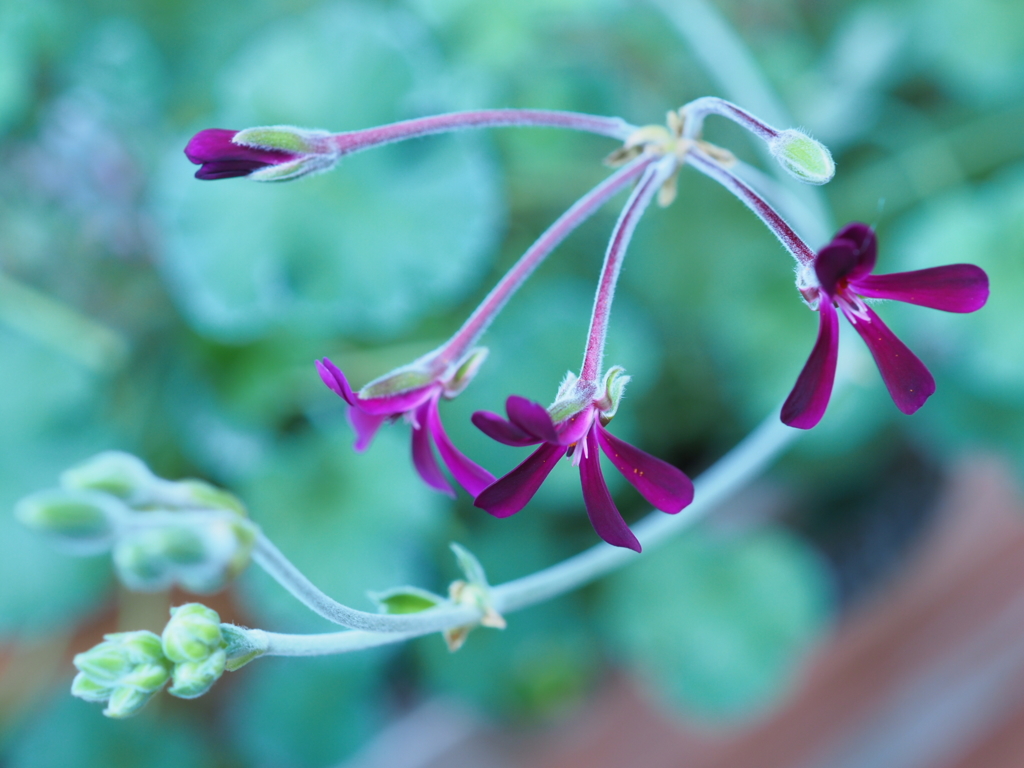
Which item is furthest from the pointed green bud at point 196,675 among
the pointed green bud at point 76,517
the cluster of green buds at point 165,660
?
the pointed green bud at point 76,517

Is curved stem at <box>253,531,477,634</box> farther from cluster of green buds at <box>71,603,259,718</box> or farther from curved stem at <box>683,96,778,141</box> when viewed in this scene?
curved stem at <box>683,96,778,141</box>

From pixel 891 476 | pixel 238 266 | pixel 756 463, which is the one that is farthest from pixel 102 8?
pixel 891 476

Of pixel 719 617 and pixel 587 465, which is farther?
pixel 719 617

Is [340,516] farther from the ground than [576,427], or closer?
farther from the ground

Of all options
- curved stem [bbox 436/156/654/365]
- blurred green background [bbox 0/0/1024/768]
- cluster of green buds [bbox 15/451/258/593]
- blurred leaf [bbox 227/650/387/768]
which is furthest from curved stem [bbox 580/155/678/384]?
blurred leaf [bbox 227/650/387/768]

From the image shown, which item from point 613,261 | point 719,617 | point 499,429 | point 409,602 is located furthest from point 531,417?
point 719,617

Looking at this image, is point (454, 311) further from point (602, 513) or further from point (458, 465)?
point (602, 513)
